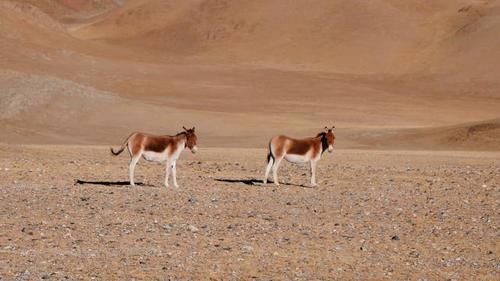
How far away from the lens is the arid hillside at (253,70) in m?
A: 55.9

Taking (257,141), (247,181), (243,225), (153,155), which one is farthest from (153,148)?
(257,141)

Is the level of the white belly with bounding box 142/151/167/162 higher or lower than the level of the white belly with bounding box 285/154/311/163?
lower

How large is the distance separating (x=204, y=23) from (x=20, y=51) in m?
53.0

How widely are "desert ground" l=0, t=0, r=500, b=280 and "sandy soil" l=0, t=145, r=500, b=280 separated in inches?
2.4

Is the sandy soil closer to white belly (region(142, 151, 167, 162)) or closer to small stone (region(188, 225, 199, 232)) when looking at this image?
small stone (region(188, 225, 199, 232))

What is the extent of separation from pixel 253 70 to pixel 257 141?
163 ft

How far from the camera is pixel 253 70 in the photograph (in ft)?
319

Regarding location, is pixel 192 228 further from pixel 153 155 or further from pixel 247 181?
pixel 247 181

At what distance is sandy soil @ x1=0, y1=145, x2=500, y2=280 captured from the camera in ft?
37.5

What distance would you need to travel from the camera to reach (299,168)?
28109 mm

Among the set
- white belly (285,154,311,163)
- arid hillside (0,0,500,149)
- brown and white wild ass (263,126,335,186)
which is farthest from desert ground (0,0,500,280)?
white belly (285,154,311,163)

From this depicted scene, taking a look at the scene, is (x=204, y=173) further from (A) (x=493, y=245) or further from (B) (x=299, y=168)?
(A) (x=493, y=245)

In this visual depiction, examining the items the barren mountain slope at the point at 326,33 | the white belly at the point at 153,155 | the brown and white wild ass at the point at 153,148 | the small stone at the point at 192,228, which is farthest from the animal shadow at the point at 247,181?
the barren mountain slope at the point at 326,33

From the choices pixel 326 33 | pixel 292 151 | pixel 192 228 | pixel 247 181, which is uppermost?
pixel 326 33
